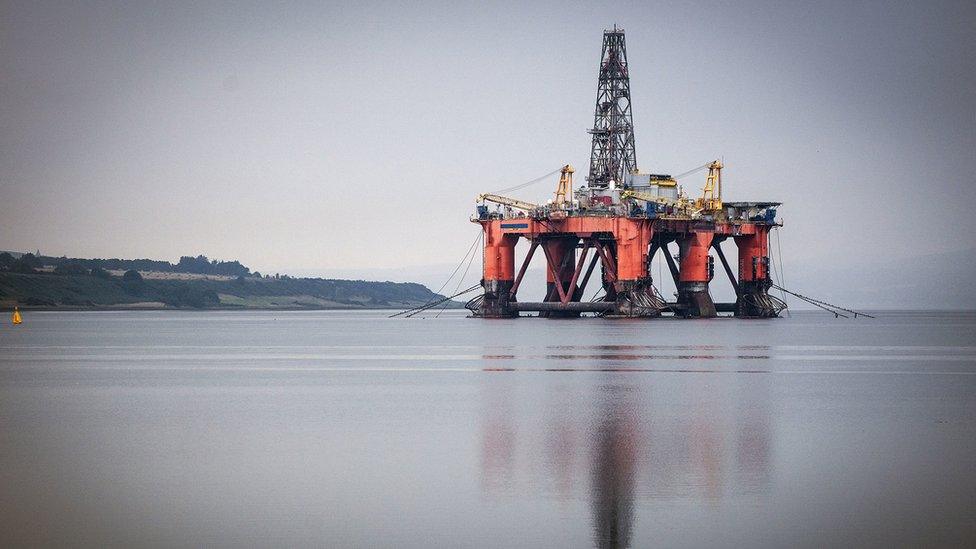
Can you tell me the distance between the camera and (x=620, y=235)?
80062 mm

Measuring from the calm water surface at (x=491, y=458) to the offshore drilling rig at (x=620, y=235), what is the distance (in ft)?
155

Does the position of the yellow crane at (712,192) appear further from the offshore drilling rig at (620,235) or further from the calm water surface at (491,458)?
the calm water surface at (491,458)

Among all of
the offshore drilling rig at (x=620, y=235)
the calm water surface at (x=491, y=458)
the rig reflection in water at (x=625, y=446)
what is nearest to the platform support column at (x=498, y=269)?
the offshore drilling rig at (x=620, y=235)

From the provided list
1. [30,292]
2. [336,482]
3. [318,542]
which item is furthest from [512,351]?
[30,292]

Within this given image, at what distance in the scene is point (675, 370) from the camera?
112ft

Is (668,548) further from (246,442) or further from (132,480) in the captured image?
(246,442)

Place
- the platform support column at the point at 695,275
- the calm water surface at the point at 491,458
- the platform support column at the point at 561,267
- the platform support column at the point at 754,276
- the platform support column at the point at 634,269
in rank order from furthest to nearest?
the platform support column at the point at 754,276 < the platform support column at the point at 561,267 < the platform support column at the point at 695,275 < the platform support column at the point at 634,269 < the calm water surface at the point at 491,458

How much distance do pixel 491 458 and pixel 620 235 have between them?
65141 millimetres

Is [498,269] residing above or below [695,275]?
above

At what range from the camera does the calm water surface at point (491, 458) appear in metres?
11.4

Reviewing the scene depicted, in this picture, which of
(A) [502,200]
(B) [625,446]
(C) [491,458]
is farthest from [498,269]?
(C) [491,458]

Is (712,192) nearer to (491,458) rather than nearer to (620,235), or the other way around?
(620,235)

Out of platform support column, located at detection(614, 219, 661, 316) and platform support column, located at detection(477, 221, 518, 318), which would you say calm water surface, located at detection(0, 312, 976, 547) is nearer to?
platform support column, located at detection(614, 219, 661, 316)

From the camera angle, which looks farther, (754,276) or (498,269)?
(754,276)
